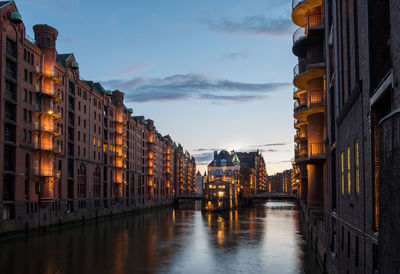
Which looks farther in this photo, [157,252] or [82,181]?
[82,181]

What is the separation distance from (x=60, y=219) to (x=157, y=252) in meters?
25.9

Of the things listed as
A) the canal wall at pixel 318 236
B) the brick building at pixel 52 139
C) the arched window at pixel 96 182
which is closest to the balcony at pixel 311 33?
the canal wall at pixel 318 236

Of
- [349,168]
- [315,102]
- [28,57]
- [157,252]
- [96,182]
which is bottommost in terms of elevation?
[157,252]

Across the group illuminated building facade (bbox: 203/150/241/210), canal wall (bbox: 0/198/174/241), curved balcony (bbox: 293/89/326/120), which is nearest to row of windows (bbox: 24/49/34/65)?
canal wall (bbox: 0/198/174/241)

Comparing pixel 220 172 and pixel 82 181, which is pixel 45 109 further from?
pixel 220 172

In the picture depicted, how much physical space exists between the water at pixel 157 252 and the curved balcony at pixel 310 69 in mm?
15279

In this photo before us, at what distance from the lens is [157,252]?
1748 inches

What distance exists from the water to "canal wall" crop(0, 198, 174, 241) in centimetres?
181

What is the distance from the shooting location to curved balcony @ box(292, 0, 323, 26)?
107 ft

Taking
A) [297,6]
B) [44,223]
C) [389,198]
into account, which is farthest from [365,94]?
[44,223]

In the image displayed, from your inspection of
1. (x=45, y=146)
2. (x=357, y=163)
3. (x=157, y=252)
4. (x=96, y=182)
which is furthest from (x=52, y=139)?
(x=357, y=163)

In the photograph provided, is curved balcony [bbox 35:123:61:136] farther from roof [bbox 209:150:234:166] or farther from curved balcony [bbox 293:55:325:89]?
roof [bbox 209:150:234:166]

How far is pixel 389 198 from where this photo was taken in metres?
6.85

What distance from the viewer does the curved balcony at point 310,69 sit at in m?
32.9
